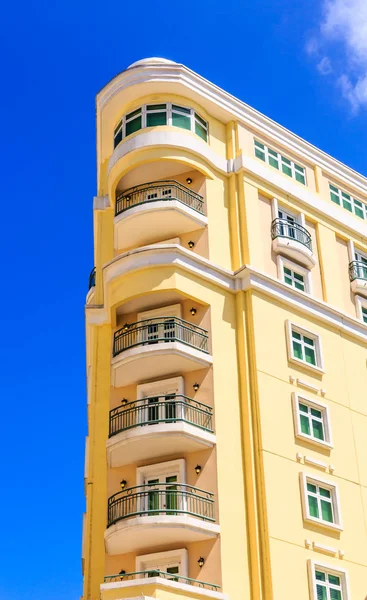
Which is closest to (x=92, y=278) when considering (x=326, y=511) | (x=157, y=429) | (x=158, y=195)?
(x=158, y=195)

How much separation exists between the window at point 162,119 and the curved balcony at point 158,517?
15.0 meters

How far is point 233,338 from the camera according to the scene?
3222 cm

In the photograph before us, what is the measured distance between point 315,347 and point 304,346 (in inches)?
26.8

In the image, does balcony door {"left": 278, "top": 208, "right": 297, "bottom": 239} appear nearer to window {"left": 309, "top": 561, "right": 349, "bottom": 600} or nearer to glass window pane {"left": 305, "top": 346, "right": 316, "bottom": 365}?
glass window pane {"left": 305, "top": 346, "right": 316, "bottom": 365}

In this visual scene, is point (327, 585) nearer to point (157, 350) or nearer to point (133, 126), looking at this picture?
point (157, 350)

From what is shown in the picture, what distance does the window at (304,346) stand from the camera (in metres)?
33.0

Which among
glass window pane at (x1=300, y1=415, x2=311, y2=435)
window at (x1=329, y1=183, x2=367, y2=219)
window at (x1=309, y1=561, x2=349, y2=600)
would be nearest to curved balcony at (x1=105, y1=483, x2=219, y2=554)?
window at (x1=309, y1=561, x2=349, y2=600)

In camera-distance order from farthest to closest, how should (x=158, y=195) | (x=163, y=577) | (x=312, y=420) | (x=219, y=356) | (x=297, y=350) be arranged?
(x=158, y=195) → (x=297, y=350) → (x=312, y=420) → (x=219, y=356) → (x=163, y=577)

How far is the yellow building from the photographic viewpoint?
92.1ft

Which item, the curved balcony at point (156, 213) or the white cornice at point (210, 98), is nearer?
the curved balcony at point (156, 213)

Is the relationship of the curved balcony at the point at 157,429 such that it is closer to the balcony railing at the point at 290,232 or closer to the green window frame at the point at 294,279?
the green window frame at the point at 294,279

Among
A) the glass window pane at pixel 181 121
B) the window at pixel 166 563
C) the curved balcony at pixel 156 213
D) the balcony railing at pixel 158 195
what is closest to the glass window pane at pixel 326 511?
the window at pixel 166 563

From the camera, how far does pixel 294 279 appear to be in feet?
117

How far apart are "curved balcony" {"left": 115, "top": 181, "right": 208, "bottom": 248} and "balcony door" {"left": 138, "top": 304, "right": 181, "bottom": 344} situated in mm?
3562
